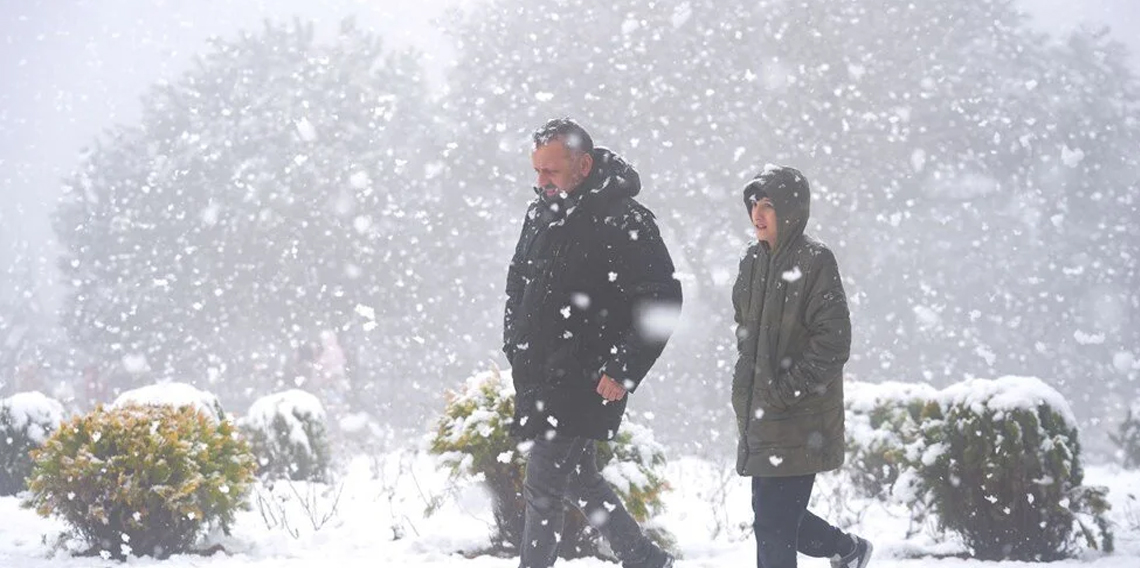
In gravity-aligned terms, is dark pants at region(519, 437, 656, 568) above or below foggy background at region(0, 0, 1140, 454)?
below

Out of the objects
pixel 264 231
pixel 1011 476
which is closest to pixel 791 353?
pixel 1011 476

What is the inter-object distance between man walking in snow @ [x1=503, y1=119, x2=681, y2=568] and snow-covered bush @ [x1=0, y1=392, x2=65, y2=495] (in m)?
→ 7.01

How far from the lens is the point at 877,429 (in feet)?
29.7

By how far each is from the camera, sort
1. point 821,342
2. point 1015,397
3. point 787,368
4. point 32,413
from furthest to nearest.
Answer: point 32,413, point 1015,397, point 787,368, point 821,342

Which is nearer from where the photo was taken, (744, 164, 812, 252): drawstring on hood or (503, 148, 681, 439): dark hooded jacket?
(744, 164, 812, 252): drawstring on hood

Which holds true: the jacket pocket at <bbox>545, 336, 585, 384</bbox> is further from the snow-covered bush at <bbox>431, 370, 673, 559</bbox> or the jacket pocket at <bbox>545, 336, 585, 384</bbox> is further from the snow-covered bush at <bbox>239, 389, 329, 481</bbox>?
the snow-covered bush at <bbox>239, 389, 329, 481</bbox>

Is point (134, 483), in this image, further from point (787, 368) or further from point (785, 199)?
point (785, 199)

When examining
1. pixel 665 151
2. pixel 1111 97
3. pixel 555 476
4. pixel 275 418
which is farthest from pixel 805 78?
pixel 555 476

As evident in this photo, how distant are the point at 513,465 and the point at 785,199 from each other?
262 cm

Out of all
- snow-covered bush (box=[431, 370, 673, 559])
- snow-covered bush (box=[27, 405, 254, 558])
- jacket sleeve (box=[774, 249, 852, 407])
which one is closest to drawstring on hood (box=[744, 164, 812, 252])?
jacket sleeve (box=[774, 249, 852, 407])

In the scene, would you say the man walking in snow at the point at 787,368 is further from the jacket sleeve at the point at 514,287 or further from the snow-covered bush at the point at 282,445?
the snow-covered bush at the point at 282,445

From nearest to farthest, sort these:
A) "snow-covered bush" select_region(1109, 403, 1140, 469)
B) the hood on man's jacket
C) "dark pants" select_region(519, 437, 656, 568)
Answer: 1. "dark pants" select_region(519, 437, 656, 568)
2. the hood on man's jacket
3. "snow-covered bush" select_region(1109, 403, 1140, 469)

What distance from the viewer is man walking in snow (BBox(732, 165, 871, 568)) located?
3.77 meters

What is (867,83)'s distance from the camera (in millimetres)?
24688
